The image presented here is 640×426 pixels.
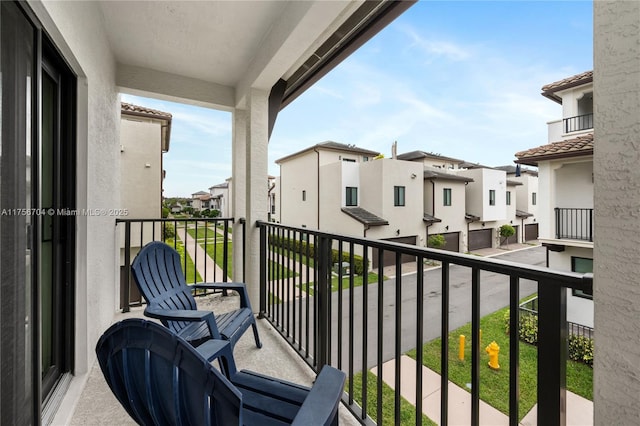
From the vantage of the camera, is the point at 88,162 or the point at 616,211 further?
the point at 88,162

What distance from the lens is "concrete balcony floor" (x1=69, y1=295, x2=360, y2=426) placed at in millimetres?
1623

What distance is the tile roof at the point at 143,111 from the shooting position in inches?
264

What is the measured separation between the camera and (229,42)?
278 centimetres

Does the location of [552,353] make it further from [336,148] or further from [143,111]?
[336,148]

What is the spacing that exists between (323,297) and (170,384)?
1.24 metres

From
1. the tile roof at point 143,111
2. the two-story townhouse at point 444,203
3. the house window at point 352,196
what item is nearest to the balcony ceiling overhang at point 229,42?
the tile roof at point 143,111

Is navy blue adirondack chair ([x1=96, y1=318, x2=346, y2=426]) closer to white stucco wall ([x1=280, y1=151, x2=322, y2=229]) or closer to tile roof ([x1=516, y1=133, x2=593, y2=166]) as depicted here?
tile roof ([x1=516, y1=133, x2=593, y2=166])

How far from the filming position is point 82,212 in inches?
74.9

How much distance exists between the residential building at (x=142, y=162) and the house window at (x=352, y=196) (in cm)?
927

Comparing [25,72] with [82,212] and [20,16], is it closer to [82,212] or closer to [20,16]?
[20,16]

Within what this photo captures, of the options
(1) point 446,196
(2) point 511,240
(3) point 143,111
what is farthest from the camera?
(2) point 511,240

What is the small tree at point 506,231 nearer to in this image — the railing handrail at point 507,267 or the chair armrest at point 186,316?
the railing handrail at point 507,267

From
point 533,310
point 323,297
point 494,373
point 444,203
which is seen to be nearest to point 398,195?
point 444,203

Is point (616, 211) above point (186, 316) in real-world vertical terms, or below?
above
